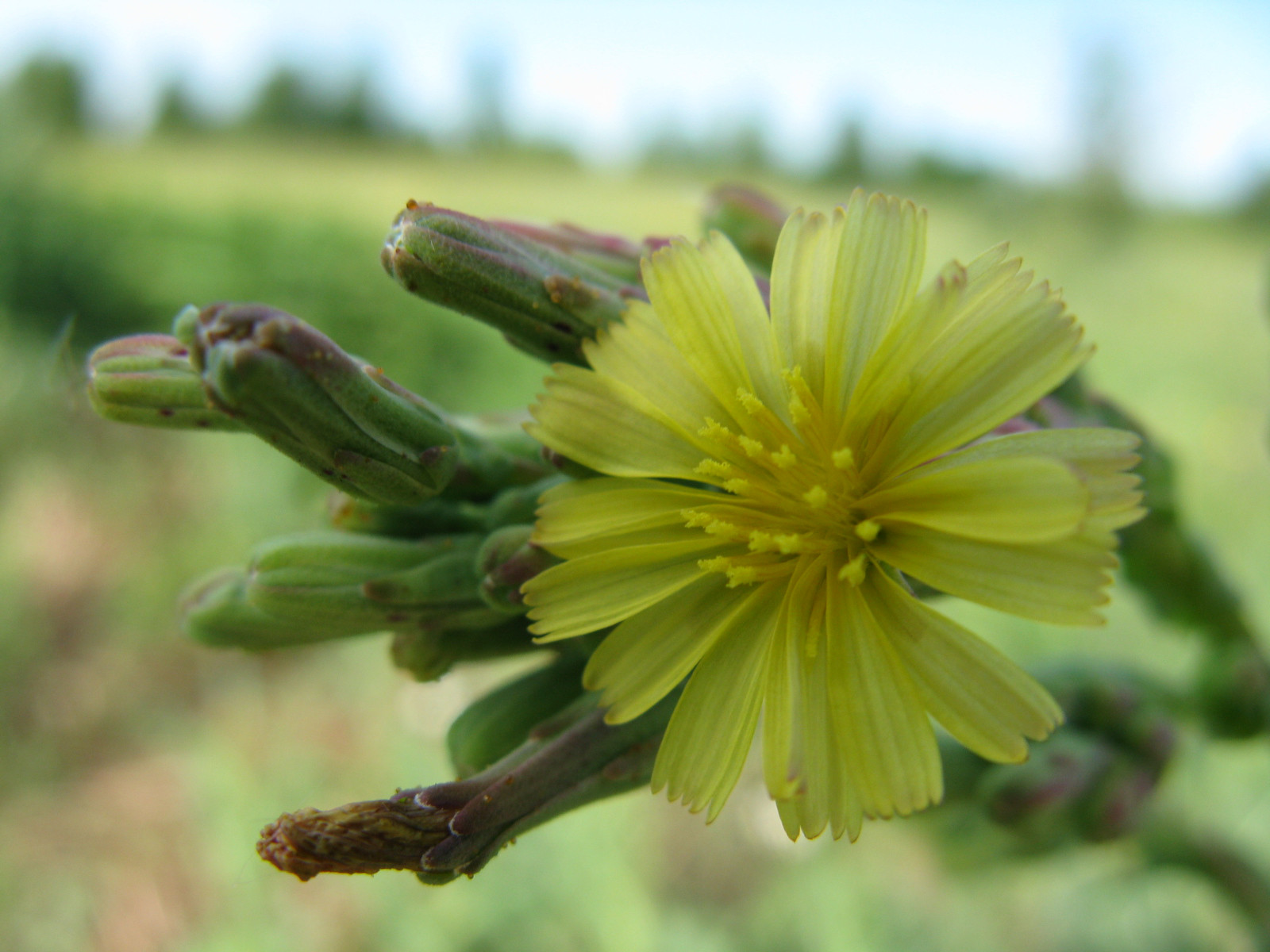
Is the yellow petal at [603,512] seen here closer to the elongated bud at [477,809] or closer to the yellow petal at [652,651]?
the yellow petal at [652,651]

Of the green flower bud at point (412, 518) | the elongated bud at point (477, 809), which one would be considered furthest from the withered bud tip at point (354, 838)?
the green flower bud at point (412, 518)

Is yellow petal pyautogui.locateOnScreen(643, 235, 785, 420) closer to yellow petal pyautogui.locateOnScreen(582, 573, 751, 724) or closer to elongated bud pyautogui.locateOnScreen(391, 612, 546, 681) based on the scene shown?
yellow petal pyautogui.locateOnScreen(582, 573, 751, 724)

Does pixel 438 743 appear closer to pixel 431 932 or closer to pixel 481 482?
pixel 431 932

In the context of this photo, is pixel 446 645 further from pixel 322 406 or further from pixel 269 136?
pixel 269 136

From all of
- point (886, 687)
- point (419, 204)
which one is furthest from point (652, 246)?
point (886, 687)

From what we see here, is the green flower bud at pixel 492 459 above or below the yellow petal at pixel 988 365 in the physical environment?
below

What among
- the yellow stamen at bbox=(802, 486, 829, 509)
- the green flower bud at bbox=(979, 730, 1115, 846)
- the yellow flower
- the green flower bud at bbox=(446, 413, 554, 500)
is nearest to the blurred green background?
the green flower bud at bbox=(979, 730, 1115, 846)

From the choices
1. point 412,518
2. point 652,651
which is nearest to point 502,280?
point 412,518
